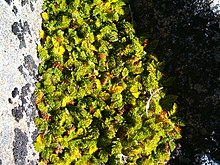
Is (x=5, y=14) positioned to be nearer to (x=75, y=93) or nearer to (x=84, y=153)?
(x=75, y=93)

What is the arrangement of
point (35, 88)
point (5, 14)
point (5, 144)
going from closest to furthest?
point (5, 144)
point (5, 14)
point (35, 88)

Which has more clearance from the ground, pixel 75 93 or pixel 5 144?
pixel 75 93

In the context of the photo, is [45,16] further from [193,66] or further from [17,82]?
[193,66]

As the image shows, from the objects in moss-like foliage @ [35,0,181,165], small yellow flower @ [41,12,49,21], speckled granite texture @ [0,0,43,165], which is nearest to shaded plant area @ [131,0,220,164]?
moss-like foliage @ [35,0,181,165]

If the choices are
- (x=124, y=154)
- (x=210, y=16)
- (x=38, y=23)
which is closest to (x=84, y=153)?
(x=124, y=154)

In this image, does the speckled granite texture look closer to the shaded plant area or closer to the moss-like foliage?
the moss-like foliage
